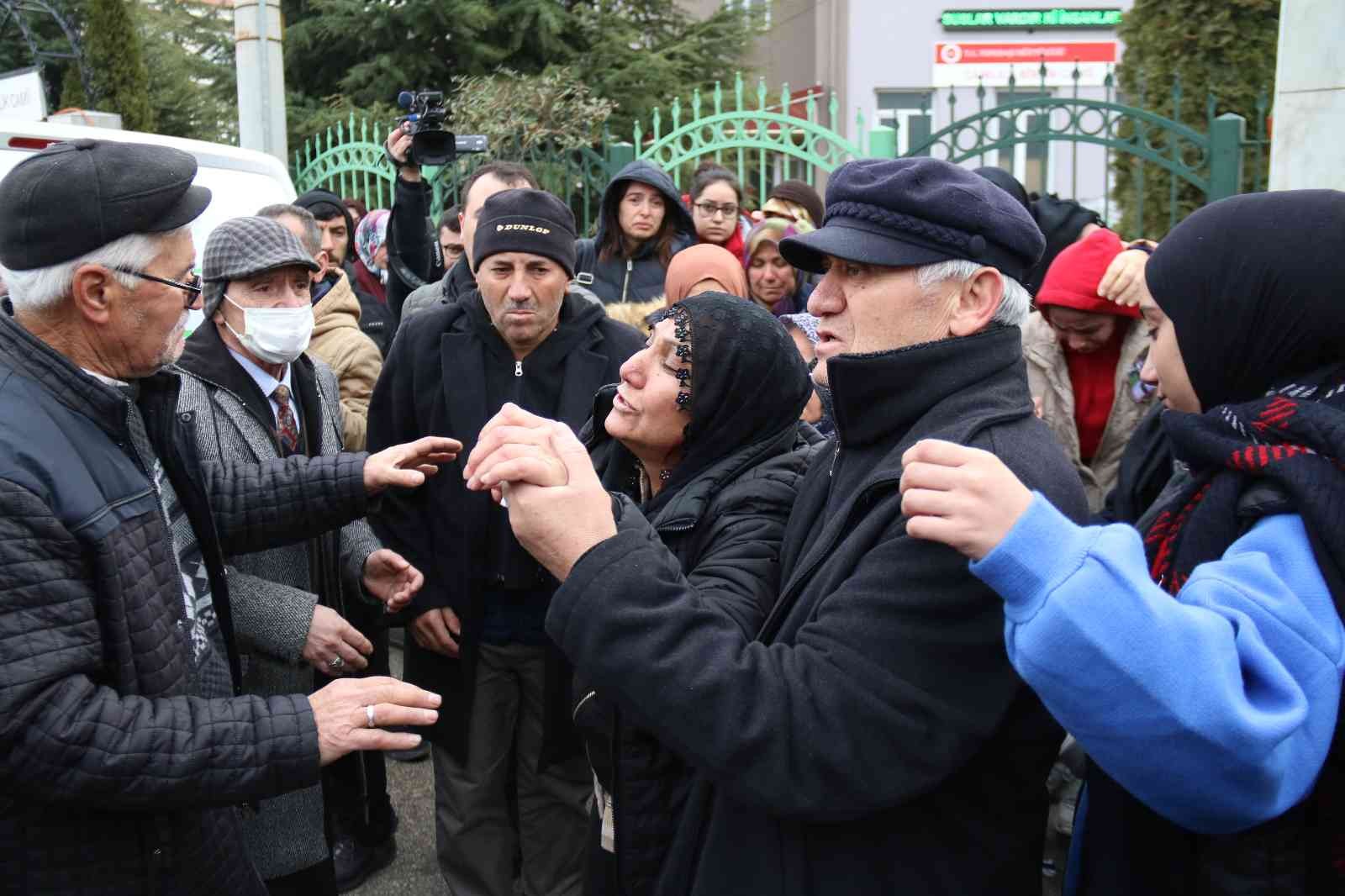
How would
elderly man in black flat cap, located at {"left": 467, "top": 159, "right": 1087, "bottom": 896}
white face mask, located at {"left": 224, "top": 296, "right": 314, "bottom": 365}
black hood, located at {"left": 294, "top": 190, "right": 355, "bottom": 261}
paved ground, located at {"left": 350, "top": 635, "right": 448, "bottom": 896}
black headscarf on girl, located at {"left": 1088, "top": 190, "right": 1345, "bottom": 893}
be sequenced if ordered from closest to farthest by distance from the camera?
black headscarf on girl, located at {"left": 1088, "top": 190, "right": 1345, "bottom": 893}
elderly man in black flat cap, located at {"left": 467, "top": 159, "right": 1087, "bottom": 896}
white face mask, located at {"left": 224, "top": 296, "right": 314, "bottom": 365}
paved ground, located at {"left": 350, "top": 635, "right": 448, "bottom": 896}
black hood, located at {"left": 294, "top": 190, "right": 355, "bottom": 261}

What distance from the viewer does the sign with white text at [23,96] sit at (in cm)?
1001

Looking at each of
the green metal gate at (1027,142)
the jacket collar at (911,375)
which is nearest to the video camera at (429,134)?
the green metal gate at (1027,142)

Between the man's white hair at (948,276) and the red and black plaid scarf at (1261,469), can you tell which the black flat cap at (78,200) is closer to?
the man's white hair at (948,276)

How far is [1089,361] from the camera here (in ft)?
12.9

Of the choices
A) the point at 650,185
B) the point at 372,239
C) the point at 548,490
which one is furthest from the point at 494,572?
the point at 372,239

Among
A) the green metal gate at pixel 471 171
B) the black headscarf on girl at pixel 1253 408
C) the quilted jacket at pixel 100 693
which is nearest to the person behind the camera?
the black headscarf on girl at pixel 1253 408

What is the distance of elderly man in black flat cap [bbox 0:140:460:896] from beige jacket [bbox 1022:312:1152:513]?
2.67 m

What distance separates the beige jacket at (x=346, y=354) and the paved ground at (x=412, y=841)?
1.47 metres

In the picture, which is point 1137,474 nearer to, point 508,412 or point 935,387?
point 935,387

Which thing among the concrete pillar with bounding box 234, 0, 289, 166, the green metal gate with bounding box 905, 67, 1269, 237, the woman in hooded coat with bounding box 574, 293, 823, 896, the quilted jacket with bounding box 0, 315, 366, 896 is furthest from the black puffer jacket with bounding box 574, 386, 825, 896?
the concrete pillar with bounding box 234, 0, 289, 166

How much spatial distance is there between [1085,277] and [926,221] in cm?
234

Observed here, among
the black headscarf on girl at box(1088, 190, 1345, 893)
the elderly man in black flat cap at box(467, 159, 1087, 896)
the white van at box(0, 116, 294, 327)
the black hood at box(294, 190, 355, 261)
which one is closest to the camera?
the black headscarf on girl at box(1088, 190, 1345, 893)

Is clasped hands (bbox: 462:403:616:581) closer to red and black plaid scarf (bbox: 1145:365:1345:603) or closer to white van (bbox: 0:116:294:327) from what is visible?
red and black plaid scarf (bbox: 1145:365:1345:603)

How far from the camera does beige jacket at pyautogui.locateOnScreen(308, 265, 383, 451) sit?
4434 mm
